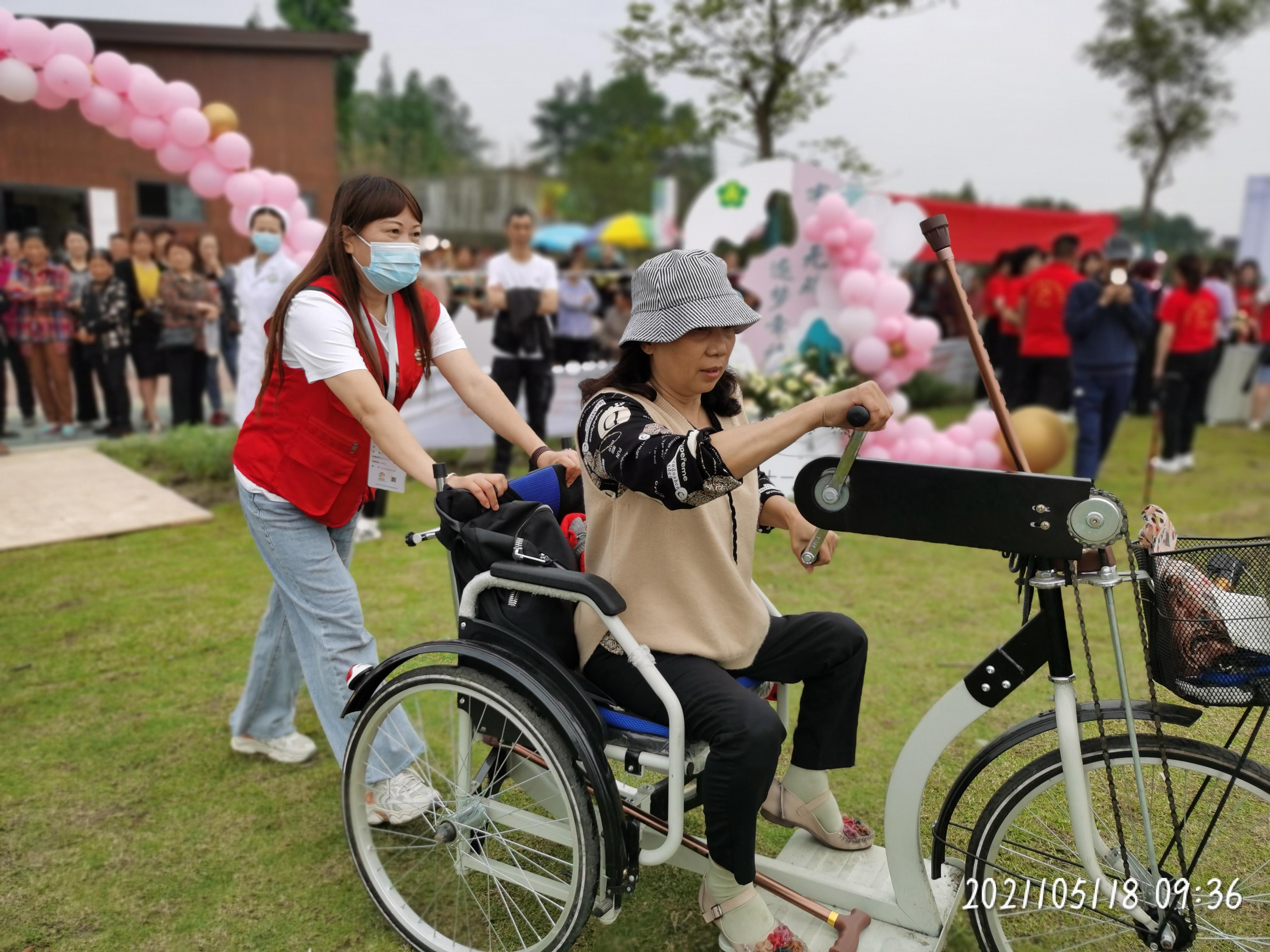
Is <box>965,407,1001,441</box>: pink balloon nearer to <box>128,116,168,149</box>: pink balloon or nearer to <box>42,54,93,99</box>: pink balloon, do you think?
<box>128,116,168,149</box>: pink balloon

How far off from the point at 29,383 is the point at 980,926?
9.33 metres

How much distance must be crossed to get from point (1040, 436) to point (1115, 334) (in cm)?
98

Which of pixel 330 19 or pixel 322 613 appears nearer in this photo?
pixel 322 613

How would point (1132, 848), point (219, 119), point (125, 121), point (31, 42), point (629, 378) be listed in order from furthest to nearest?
point (219, 119), point (125, 121), point (31, 42), point (629, 378), point (1132, 848)

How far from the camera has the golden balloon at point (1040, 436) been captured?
718 cm

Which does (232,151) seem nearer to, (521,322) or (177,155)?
(177,155)

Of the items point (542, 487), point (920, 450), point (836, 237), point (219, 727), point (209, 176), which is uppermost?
point (209, 176)

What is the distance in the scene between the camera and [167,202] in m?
15.2

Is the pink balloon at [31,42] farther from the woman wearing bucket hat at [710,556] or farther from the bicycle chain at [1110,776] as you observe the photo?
the bicycle chain at [1110,776]

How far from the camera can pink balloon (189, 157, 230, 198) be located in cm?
688

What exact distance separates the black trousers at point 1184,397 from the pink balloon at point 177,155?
25.8 ft

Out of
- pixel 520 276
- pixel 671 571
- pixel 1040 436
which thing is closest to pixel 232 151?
pixel 520 276

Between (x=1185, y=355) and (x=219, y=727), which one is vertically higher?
(x=1185, y=355)

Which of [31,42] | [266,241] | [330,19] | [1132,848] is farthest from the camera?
[330,19]
